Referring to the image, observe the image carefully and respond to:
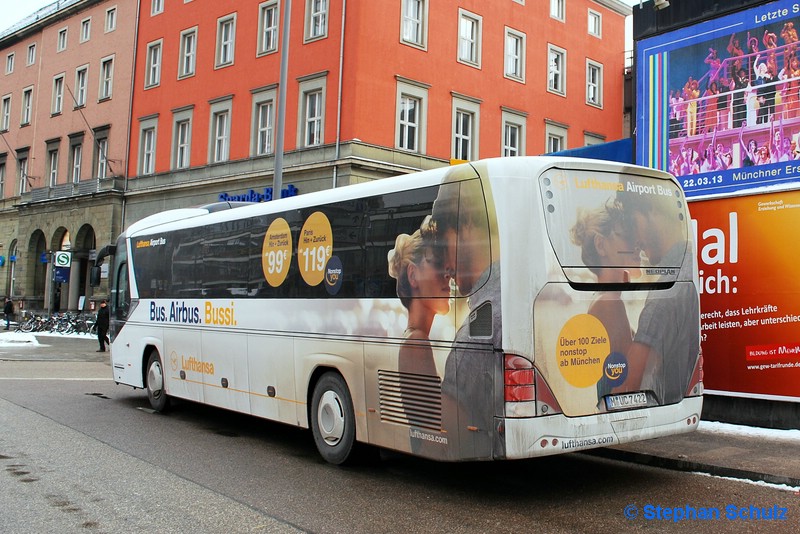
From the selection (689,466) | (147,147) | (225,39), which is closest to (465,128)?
(225,39)

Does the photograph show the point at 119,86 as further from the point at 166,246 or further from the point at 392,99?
the point at 166,246

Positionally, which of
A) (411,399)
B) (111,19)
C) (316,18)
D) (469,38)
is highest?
(111,19)

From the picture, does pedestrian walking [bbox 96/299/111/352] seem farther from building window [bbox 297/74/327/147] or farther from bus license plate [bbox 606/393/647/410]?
bus license plate [bbox 606/393/647/410]

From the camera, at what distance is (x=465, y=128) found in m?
31.6

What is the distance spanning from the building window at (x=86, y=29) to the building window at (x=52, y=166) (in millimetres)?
6403

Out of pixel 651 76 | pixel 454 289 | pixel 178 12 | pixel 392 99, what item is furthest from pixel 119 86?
pixel 454 289

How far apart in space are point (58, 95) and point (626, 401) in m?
45.1

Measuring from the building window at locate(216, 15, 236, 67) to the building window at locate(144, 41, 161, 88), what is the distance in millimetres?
4852

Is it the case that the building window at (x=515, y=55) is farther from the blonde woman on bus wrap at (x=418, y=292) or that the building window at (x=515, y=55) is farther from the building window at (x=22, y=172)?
the building window at (x=22, y=172)

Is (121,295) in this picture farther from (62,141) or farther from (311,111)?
(62,141)

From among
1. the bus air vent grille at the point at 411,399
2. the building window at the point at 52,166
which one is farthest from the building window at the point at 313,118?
the bus air vent grille at the point at 411,399

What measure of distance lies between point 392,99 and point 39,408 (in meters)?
19.5

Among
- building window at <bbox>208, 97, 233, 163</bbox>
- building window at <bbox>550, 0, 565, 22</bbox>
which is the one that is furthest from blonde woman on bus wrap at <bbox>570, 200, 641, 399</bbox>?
building window at <bbox>550, 0, 565, 22</bbox>

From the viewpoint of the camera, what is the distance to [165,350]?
11.6 m
